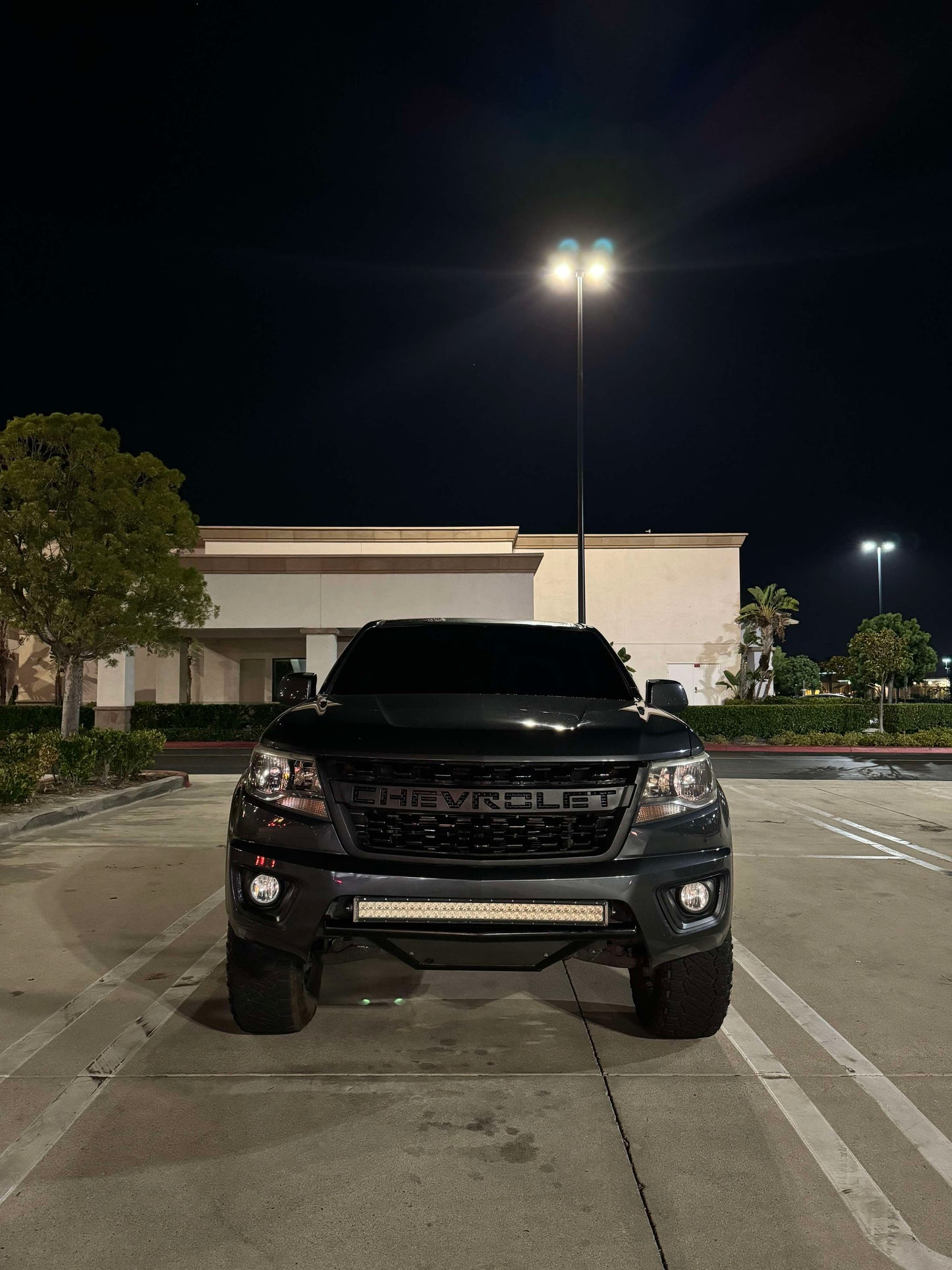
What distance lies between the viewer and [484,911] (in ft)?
11.7

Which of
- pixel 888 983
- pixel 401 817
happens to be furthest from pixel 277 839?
pixel 888 983

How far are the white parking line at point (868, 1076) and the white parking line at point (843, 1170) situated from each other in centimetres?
25

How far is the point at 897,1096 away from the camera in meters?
3.68

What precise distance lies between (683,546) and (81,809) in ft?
111

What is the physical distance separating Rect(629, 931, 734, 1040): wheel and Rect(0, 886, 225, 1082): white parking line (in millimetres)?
2552

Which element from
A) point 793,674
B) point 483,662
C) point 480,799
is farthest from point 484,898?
point 793,674

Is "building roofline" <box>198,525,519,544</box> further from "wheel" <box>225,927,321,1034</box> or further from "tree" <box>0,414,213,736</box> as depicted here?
"wheel" <box>225,927,321,1034</box>

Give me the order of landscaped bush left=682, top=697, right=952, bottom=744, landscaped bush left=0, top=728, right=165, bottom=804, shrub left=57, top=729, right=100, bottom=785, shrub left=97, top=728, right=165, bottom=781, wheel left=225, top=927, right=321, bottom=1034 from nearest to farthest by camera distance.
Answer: wheel left=225, top=927, right=321, bottom=1034 < landscaped bush left=0, top=728, right=165, bottom=804 < shrub left=57, top=729, right=100, bottom=785 < shrub left=97, top=728, right=165, bottom=781 < landscaped bush left=682, top=697, right=952, bottom=744

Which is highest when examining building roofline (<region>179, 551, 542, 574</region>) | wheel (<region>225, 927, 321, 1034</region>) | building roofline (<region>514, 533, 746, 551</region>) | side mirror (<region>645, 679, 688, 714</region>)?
building roofline (<region>514, 533, 746, 551</region>)

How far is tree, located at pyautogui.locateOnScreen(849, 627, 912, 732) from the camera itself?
36312 millimetres

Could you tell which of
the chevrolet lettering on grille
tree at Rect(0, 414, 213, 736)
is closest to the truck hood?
the chevrolet lettering on grille

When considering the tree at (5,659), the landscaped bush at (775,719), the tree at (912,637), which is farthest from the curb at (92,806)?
the tree at (912,637)

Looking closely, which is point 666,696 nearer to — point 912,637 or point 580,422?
point 580,422

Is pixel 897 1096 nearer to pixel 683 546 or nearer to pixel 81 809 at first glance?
pixel 81 809
